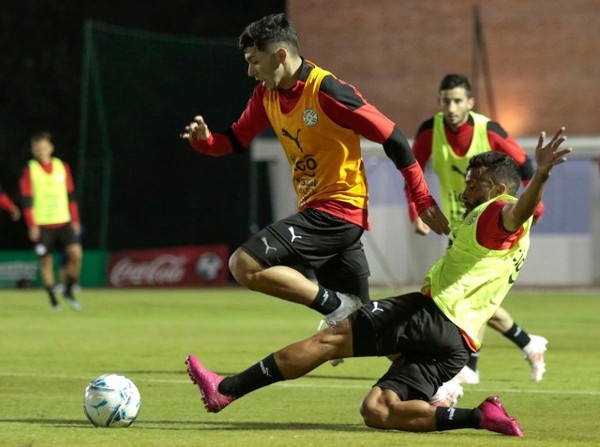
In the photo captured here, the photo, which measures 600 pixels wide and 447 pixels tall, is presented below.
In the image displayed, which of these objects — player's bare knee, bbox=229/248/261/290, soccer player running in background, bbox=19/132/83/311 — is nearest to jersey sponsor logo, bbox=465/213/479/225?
player's bare knee, bbox=229/248/261/290

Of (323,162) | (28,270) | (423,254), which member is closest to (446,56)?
(423,254)

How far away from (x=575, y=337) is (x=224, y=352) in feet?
13.7

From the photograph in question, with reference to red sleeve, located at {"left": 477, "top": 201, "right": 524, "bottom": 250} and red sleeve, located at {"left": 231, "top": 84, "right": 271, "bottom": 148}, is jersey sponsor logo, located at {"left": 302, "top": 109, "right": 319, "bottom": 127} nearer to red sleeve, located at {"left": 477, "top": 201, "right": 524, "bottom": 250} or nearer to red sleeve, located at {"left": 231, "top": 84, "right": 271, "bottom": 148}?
red sleeve, located at {"left": 231, "top": 84, "right": 271, "bottom": 148}

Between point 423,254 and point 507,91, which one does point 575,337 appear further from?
point 507,91

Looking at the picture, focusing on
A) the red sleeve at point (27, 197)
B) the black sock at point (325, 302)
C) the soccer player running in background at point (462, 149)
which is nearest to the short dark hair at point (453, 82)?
the soccer player running in background at point (462, 149)

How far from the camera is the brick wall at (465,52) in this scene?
32.2 metres

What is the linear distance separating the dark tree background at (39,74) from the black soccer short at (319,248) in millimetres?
20919

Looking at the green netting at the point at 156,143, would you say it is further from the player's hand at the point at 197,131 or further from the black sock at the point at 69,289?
the player's hand at the point at 197,131

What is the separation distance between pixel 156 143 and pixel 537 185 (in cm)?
2263

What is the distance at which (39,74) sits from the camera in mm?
30594

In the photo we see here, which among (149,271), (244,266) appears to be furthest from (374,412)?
(149,271)

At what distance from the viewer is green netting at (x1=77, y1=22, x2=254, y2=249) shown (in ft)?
89.4

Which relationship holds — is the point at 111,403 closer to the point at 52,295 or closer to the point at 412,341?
the point at 412,341

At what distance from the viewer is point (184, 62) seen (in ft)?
96.4
